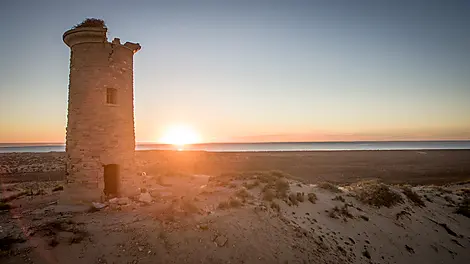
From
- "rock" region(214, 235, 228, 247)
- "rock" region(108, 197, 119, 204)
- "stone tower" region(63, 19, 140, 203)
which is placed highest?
"stone tower" region(63, 19, 140, 203)

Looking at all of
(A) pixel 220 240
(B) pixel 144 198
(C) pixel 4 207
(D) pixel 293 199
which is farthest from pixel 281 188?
(C) pixel 4 207

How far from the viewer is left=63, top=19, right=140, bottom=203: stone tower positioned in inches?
539

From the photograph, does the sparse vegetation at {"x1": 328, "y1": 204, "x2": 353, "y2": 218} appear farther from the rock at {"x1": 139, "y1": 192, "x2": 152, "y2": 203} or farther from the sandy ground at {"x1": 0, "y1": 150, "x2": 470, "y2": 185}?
the sandy ground at {"x1": 0, "y1": 150, "x2": 470, "y2": 185}

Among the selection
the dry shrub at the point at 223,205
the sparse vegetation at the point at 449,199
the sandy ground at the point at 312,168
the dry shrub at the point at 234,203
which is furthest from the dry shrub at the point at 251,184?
the sparse vegetation at the point at 449,199

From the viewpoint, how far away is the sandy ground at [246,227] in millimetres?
9062

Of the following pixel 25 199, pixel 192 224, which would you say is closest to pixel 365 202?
pixel 192 224

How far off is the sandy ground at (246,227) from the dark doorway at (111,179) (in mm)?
1296

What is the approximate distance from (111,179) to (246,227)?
776 cm

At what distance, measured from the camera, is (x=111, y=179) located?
15.0 meters

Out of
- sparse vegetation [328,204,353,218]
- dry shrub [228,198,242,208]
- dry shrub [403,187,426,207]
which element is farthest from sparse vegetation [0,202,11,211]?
dry shrub [403,187,426,207]

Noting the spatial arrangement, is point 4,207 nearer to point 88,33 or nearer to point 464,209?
point 88,33

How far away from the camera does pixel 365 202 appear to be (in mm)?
17594

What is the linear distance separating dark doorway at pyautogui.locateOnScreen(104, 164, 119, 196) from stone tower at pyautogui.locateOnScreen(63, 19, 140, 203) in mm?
99

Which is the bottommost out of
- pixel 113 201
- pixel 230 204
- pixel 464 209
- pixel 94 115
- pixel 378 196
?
pixel 464 209
